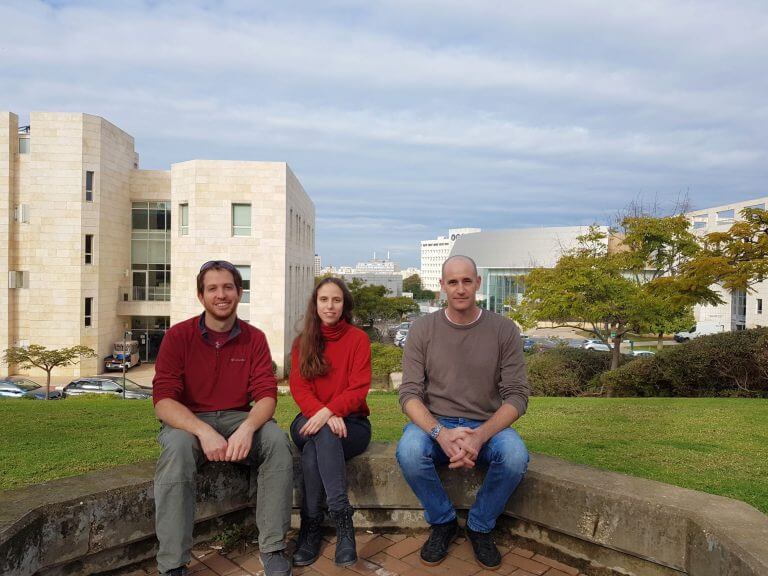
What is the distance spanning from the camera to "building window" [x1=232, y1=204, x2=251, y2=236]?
1135 inches

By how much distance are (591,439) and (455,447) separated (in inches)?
115

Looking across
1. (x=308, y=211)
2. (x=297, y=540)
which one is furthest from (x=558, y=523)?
(x=308, y=211)

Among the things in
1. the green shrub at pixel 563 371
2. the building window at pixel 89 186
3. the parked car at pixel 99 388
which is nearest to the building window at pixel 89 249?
the building window at pixel 89 186

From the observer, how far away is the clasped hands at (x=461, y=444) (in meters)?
2.84

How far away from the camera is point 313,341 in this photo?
329 cm

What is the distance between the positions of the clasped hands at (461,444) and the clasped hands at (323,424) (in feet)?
1.73

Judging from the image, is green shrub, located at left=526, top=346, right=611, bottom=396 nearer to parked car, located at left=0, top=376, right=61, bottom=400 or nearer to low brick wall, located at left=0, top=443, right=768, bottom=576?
low brick wall, located at left=0, top=443, right=768, bottom=576

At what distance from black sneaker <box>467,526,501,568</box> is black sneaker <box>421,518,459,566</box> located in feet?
0.37

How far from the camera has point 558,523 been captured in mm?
2836

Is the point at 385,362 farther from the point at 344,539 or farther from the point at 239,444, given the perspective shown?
the point at 239,444

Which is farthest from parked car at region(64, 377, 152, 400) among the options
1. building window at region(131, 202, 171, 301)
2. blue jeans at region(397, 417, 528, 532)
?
blue jeans at region(397, 417, 528, 532)

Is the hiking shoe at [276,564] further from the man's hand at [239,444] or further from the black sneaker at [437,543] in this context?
the black sneaker at [437,543]

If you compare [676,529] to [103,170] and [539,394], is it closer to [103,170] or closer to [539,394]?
[539,394]

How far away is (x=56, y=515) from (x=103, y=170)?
3211cm
